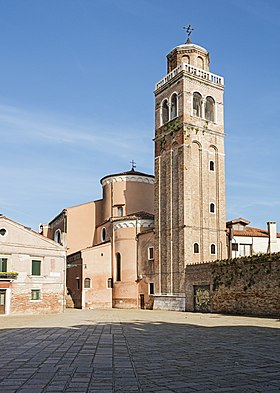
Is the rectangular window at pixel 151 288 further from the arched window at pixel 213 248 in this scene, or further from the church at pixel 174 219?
the arched window at pixel 213 248

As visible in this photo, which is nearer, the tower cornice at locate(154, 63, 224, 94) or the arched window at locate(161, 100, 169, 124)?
the tower cornice at locate(154, 63, 224, 94)

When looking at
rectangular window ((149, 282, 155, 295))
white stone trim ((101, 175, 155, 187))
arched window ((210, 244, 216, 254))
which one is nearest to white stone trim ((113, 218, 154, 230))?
rectangular window ((149, 282, 155, 295))

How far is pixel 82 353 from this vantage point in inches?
468

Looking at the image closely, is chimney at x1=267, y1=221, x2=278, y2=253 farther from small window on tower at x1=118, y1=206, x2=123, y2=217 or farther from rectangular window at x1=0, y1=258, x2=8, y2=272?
rectangular window at x1=0, y1=258, x2=8, y2=272

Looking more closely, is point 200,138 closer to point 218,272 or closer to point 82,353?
point 218,272

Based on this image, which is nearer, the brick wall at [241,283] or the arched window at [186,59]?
the brick wall at [241,283]

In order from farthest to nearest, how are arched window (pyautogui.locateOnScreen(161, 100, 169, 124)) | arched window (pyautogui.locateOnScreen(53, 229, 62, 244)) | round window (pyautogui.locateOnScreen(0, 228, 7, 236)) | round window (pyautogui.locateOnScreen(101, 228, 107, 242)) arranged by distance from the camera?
arched window (pyautogui.locateOnScreen(53, 229, 62, 244)) → round window (pyautogui.locateOnScreen(101, 228, 107, 242)) → arched window (pyautogui.locateOnScreen(161, 100, 169, 124)) → round window (pyautogui.locateOnScreen(0, 228, 7, 236))

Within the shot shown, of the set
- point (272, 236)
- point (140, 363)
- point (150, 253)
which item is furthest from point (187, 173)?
point (140, 363)

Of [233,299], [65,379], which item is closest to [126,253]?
[233,299]

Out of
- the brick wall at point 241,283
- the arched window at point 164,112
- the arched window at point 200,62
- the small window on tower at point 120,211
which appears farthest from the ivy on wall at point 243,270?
the arched window at point 200,62

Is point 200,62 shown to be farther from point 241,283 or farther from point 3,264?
point 3,264

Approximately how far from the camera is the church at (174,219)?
38.4 m

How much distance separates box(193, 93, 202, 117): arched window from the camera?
4169 cm

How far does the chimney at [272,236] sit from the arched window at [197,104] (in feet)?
39.2
